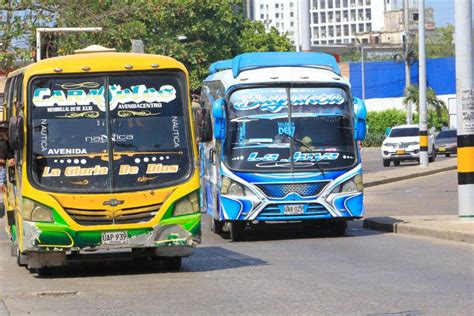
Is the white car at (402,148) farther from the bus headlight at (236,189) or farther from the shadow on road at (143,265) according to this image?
the shadow on road at (143,265)

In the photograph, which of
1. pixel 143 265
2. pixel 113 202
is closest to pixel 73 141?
pixel 113 202

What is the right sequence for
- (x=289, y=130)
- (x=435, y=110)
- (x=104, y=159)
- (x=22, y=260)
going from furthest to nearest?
1. (x=435, y=110)
2. (x=289, y=130)
3. (x=22, y=260)
4. (x=104, y=159)

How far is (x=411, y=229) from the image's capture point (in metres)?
20.1

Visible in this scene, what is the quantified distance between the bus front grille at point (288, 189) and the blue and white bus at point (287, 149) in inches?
0.7

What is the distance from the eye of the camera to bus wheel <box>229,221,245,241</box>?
20562 millimetres

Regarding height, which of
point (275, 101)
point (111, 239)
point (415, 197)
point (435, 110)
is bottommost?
point (435, 110)

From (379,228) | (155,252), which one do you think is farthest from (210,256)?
(379,228)

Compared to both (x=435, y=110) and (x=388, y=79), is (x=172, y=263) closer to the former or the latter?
(x=435, y=110)

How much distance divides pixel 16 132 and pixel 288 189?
6.60 m

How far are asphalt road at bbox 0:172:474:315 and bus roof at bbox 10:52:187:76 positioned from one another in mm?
2599

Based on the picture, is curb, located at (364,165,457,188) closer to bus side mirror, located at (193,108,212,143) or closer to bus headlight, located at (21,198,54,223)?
bus side mirror, located at (193,108,212,143)

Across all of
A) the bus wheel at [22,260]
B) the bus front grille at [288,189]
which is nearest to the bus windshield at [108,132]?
the bus wheel at [22,260]

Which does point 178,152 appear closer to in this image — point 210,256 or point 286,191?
point 210,256

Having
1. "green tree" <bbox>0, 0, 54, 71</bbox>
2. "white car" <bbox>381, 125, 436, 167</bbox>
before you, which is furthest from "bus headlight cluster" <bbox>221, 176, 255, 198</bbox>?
"white car" <bbox>381, 125, 436, 167</bbox>
